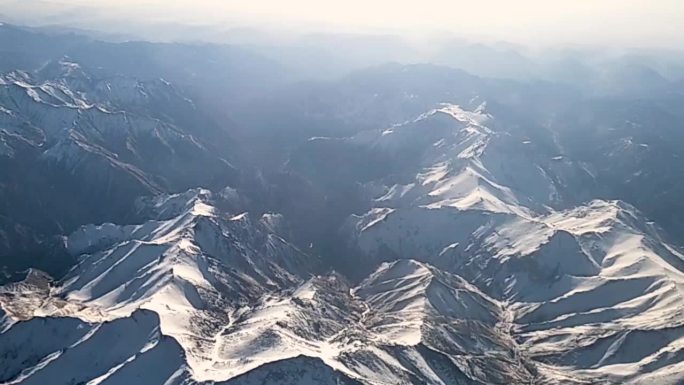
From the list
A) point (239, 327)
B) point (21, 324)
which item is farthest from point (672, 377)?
point (21, 324)

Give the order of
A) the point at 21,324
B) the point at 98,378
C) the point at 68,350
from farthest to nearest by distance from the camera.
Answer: the point at 21,324 < the point at 68,350 < the point at 98,378

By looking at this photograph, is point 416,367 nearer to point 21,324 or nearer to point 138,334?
point 138,334

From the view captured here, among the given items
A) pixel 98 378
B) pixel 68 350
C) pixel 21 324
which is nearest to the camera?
pixel 98 378

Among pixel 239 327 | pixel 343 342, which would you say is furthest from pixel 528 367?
pixel 239 327

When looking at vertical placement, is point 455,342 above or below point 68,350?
below

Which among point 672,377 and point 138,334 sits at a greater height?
point 138,334

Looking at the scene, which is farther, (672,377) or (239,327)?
(239,327)

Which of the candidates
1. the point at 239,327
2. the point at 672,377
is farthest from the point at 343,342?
the point at 672,377

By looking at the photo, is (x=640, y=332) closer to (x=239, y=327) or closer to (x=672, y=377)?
(x=672, y=377)

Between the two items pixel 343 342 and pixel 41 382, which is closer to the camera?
pixel 41 382
